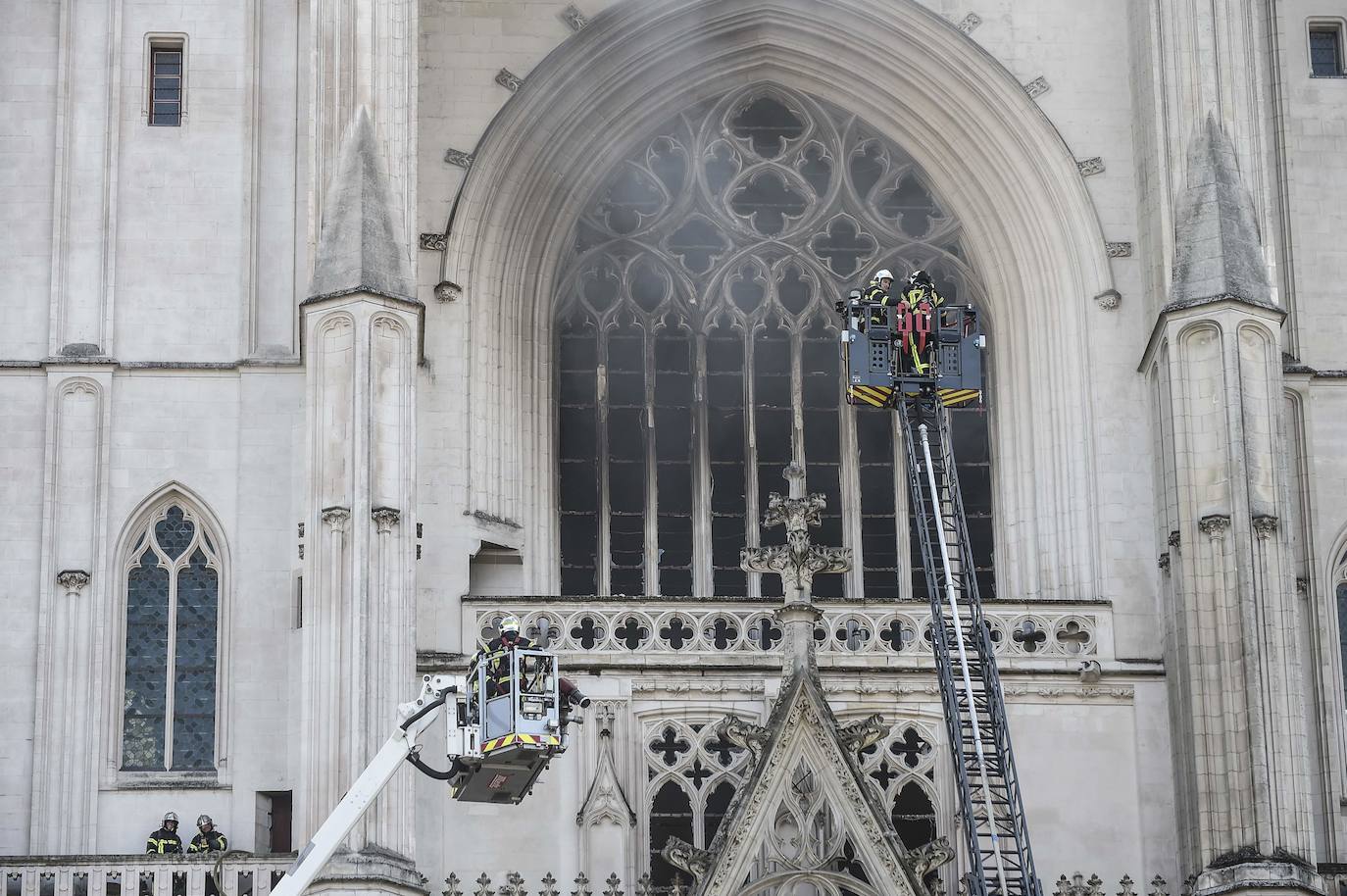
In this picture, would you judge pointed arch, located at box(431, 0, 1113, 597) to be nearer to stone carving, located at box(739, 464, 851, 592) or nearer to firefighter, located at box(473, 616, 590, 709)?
stone carving, located at box(739, 464, 851, 592)

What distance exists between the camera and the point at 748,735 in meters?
30.3

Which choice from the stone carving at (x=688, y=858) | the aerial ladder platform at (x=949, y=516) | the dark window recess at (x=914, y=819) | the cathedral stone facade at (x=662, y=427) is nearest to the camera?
the stone carving at (x=688, y=858)

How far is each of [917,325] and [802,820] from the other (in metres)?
5.08

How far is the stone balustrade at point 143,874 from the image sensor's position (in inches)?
1180

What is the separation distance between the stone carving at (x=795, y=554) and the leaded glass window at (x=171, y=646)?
17.0 feet

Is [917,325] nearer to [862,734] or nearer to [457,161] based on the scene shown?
[862,734]

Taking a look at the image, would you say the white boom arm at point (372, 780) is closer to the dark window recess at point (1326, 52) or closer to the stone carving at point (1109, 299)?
the stone carving at point (1109, 299)

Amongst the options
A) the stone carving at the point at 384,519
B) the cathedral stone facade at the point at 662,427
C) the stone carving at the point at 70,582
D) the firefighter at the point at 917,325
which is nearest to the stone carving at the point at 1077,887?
the cathedral stone facade at the point at 662,427

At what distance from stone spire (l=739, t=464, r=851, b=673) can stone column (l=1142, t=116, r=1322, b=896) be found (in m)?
3.22

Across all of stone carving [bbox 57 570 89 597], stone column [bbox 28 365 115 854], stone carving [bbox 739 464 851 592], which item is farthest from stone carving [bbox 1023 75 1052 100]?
stone carving [bbox 57 570 89 597]

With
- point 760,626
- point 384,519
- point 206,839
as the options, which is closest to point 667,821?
point 760,626

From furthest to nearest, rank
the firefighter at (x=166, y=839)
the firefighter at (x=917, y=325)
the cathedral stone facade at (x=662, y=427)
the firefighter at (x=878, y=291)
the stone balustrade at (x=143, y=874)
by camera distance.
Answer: the firefighter at (x=917, y=325) < the firefighter at (x=878, y=291) < the firefighter at (x=166, y=839) < the cathedral stone facade at (x=662, y=427) < the stone balustrade at (x=143, y=874)

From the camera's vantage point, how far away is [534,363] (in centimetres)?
3391

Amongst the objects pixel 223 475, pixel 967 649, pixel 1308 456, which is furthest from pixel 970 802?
pixel 223 475
